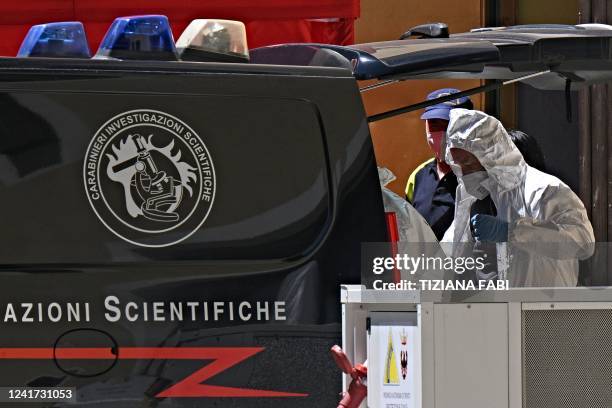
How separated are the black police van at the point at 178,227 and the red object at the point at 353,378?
0.73 feet

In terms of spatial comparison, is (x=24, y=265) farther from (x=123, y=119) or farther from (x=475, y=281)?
(x=475, y=281)

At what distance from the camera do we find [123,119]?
420cm

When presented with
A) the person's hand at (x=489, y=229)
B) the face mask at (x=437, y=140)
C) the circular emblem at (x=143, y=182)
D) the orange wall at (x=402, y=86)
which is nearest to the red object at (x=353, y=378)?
the circular emblem at (x=143, y=182)

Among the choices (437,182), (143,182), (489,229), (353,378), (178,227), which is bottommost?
(437,182)

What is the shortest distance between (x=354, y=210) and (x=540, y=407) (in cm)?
84

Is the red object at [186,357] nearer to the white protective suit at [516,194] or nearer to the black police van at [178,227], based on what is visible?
the black police van at [178,227]

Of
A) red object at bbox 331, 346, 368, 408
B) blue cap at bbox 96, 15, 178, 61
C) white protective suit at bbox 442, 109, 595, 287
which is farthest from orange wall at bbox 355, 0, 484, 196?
red object at bbox 331, 346, 368, 408

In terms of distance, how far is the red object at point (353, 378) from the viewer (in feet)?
13.1

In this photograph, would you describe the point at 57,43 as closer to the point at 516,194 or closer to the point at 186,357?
the point at 186,357

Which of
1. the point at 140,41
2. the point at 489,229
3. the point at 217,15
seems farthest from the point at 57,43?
the point at 217,15

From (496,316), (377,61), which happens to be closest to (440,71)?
(377,61)

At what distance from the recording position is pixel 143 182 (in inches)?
164

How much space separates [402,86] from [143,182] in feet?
17.5

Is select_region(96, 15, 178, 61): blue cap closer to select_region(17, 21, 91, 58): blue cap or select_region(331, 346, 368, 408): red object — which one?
Result: select_region(17, 21, 91, 58): blue cap
